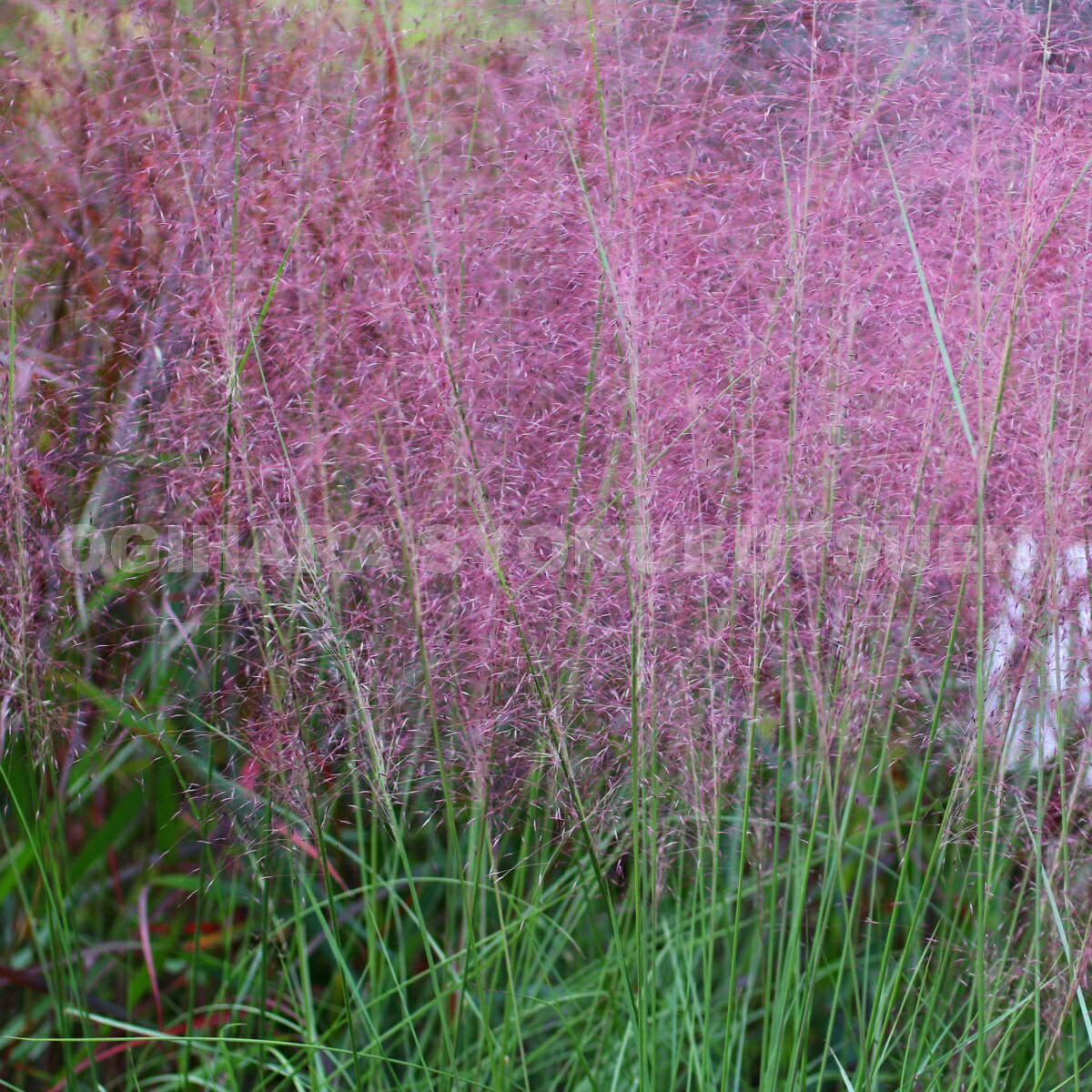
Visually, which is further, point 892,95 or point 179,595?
point 179,595

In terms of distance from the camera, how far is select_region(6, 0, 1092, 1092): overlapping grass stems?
3.89 ft

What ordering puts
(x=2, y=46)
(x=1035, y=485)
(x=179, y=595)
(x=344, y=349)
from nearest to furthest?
(x=1035, y=485)
(x=344, y=349)
(x=2, y=46)
(x=179, y=595)

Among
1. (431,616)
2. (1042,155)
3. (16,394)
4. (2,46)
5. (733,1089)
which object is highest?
(2,46)

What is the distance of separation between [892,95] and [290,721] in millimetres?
1086

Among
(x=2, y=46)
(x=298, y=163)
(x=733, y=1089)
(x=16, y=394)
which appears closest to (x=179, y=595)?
(x=16, y=394)

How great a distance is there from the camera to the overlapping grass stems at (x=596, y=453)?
118cm

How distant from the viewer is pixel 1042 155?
1.21m

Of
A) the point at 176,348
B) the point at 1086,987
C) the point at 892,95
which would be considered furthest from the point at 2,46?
the point at 1086,987

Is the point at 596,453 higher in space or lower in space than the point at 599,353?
lower

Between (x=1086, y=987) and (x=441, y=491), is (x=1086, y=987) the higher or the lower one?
the lower one

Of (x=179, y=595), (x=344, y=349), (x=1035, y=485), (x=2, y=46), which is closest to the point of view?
(x=1035, y=485)

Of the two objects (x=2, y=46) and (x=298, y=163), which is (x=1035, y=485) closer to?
(x=298, y=163)

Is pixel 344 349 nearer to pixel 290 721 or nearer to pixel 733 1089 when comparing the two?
pixel 290 721

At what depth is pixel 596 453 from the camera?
127 cm
